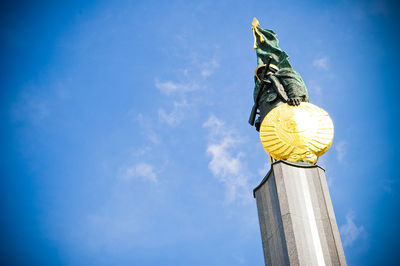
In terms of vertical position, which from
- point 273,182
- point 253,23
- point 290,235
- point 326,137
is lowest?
point 290,235

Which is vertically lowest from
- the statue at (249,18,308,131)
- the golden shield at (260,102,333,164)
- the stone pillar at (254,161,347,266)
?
the stone pillar at (254,161,347,266)

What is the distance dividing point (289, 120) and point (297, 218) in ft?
11.6

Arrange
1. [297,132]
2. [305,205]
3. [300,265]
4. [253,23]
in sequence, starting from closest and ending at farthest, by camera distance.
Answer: [300,265] < [305,205] < [297,132] < [253,23]

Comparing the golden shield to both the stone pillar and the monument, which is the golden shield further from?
the stone pillar

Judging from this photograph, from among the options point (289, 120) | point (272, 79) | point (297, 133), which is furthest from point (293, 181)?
point (272, 79)

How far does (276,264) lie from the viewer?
36.7 ft

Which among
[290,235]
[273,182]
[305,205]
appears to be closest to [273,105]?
[273,182]

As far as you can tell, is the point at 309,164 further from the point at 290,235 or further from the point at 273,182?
the point at 290,235

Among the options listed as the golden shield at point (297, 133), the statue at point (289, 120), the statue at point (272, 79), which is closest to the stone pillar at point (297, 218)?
the golden shield at point (297, 133)

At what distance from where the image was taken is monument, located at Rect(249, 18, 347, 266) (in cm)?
1081

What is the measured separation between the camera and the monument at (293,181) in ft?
35.5

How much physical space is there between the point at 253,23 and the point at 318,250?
10.8m

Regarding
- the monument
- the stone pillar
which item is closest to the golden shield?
the monument

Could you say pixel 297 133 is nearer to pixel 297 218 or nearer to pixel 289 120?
pixel 289 120
